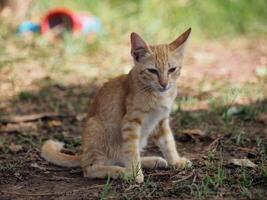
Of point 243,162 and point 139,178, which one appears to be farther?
point 243,162

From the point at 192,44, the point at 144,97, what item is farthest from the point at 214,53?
the point at 144,97

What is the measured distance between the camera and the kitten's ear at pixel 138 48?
4.39 m

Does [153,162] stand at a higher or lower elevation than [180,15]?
lower

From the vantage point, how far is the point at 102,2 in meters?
9.80

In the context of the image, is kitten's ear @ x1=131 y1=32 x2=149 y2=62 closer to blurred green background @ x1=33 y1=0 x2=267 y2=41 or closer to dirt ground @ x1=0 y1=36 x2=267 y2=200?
dirt ground @ x1=0 y1=36 x2=267 y2=200

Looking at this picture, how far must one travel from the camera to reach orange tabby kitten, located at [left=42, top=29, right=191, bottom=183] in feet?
14.3

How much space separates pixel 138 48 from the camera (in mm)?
4438

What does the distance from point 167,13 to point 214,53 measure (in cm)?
110

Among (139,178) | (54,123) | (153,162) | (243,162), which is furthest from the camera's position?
(54,123)

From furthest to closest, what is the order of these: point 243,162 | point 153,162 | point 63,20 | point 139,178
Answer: point 63,20 < point 153,162 < point 243,162 < point 139,178

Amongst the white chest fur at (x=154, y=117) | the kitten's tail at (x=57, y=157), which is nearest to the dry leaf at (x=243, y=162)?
the white chest fur at (x=154, y=117)

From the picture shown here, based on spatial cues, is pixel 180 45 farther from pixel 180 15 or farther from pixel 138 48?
pixel 180 15

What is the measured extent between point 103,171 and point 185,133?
128cm

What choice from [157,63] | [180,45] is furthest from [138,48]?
[180,45]
